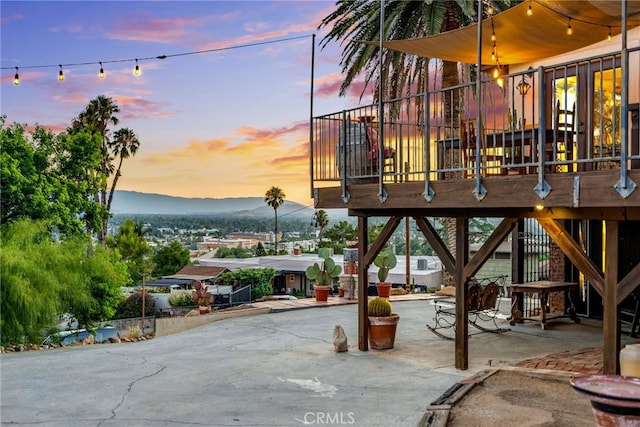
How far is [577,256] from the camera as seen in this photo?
6.87 m

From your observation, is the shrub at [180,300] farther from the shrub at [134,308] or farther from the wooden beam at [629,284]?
the wooden beam at [629,284]

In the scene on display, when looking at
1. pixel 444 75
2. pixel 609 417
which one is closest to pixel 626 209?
pixel 609 417

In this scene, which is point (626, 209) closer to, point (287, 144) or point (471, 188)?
point (471, 188)

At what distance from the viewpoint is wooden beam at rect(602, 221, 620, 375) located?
249 inches

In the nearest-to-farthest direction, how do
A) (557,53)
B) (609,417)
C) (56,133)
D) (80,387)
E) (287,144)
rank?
(609,417) < (80,387) < (557,53) < (56,133) < (287,144)

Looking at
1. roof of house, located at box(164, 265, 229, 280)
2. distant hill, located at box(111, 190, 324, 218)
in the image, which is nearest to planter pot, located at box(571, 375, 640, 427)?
roof of house, located at box(164, 265, 229, 280)

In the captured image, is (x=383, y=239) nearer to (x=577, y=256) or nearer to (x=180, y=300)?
(x=577, y=256)

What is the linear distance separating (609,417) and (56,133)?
2404 centimetres

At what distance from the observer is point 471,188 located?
24.0 feet

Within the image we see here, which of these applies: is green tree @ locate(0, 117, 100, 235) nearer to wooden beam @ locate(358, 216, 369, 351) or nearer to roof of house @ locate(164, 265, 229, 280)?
roof of house @ locate(164, 265, 229, 280)

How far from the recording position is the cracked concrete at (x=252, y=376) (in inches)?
256

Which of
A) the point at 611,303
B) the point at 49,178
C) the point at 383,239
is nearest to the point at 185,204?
the point at 49,178

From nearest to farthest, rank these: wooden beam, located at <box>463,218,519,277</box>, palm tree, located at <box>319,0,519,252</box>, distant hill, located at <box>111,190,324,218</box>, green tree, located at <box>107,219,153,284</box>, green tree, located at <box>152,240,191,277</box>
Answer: wooden beam, located at <box>463,218,519,277</box> < palm tree, located at <box>319,0,519,252</box> < green tree, located at <box>107,219,153,284</box> < green tree, located at <box>152,240,191,277</box> < distant hill, located at <box>111,190,324,218</box>

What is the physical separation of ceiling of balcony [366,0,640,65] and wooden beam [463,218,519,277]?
2.97 metres
